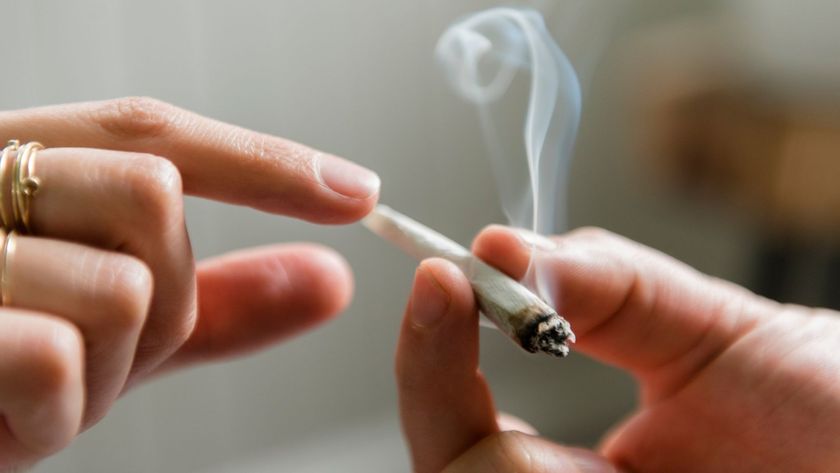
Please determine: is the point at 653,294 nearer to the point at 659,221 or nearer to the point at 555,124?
the point at 555,124

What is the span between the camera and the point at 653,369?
631 millimetres

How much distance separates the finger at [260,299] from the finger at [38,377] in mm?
253

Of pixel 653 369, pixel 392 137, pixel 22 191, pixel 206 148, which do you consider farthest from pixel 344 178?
pixel 392 137

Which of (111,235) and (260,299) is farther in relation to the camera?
(260,299)

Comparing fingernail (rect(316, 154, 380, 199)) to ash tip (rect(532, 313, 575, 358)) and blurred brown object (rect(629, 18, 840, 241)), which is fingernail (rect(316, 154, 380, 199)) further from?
blurred brown object (rect(629, 18, 840, 241))

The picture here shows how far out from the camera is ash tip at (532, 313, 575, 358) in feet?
1.36

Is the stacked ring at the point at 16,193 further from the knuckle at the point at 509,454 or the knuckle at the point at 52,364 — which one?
the knuckle at the point at 509,454

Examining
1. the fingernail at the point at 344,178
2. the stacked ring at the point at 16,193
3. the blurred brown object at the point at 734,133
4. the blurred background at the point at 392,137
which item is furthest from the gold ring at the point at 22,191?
the blurred brown object at the point at 734,133

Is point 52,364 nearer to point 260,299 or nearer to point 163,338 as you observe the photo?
point 163,338

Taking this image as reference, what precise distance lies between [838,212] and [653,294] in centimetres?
77

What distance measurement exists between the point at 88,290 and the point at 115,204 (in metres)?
0.06

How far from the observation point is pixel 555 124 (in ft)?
2.45

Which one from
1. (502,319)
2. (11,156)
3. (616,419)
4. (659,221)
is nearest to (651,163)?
(659,221)

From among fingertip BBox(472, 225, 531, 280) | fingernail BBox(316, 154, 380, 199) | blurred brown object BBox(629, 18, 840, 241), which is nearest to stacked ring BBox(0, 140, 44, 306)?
fingernail BBox(316, 154, 380, 199)
